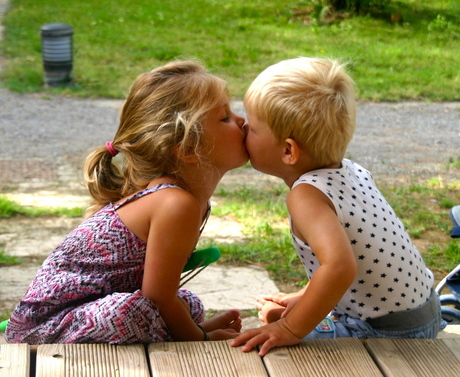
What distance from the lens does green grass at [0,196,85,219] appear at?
4.66 m

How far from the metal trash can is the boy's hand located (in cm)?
729

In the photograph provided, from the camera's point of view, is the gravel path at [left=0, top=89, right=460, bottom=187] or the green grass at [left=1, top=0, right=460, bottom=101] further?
the green grass at [left=1, top=0, right=460, bottom=101]

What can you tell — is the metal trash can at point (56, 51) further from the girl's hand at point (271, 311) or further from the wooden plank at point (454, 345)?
the wooden plank at point (454, 345)

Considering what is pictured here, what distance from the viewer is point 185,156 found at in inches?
86.2

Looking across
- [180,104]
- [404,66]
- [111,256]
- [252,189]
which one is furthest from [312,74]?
[404,66]

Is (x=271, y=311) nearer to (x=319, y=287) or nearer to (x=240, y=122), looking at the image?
(x=319, y=287)

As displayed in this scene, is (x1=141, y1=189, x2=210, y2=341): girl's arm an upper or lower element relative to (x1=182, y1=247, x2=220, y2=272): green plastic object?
upper

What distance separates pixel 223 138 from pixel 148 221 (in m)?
0.36

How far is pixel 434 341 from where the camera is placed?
1.89 meters

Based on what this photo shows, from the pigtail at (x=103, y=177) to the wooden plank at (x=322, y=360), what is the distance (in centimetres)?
82

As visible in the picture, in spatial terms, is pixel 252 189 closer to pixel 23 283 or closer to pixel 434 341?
pixel 23 283

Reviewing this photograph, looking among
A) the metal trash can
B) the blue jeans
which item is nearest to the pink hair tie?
the blue jeans

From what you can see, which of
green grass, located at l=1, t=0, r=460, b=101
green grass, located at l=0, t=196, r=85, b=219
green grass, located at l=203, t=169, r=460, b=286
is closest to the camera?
green grass, located at l=203, t=169, r=460, b=286

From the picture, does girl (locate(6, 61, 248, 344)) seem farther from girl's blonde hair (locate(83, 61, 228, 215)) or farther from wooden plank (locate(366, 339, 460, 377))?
wooden plank (locate(366, 339, 460, 377))
